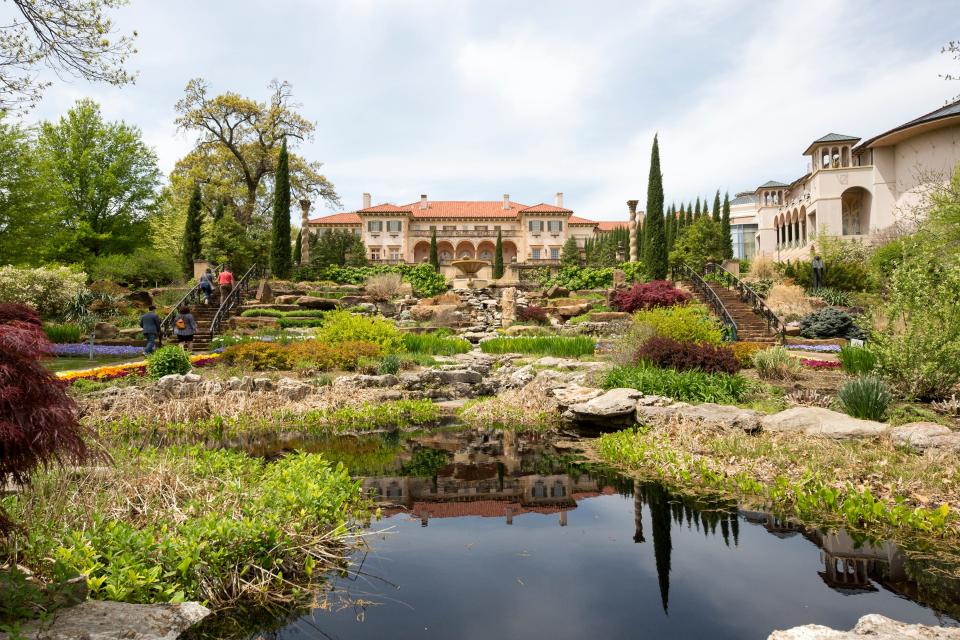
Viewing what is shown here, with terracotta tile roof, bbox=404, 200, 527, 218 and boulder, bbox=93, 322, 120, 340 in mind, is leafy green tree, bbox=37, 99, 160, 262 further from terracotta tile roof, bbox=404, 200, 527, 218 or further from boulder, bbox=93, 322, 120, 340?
terracotta tile roof, bbox=404, 200, 527, 218

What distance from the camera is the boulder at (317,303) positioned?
21781mm

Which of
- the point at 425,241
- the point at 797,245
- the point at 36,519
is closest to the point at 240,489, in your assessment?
the point at 36,519

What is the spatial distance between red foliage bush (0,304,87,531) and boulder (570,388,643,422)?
6.81m

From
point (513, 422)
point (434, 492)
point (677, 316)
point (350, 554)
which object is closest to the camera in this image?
point (350, 554)

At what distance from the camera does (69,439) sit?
2424mm

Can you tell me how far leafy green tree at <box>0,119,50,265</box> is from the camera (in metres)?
21.3

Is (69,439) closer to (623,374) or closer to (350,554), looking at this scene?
(350,554)

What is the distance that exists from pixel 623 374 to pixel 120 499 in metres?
7.80

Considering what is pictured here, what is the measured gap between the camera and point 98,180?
31.2m

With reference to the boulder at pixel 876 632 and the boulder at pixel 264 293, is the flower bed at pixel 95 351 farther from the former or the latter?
the boulder at pixel 876 632

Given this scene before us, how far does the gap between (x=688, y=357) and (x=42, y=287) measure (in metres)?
21.1

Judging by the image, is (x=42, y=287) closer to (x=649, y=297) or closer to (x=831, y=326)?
(x=649, y=297)

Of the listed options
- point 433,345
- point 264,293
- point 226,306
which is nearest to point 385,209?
point 264,293

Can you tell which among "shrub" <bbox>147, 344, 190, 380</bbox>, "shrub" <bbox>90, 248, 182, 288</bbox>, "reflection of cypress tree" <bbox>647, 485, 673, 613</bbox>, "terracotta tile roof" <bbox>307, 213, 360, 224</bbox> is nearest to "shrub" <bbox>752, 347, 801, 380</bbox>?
"reflection of cypress tree" <bbox>647, 485, 673, 613</bbox>
